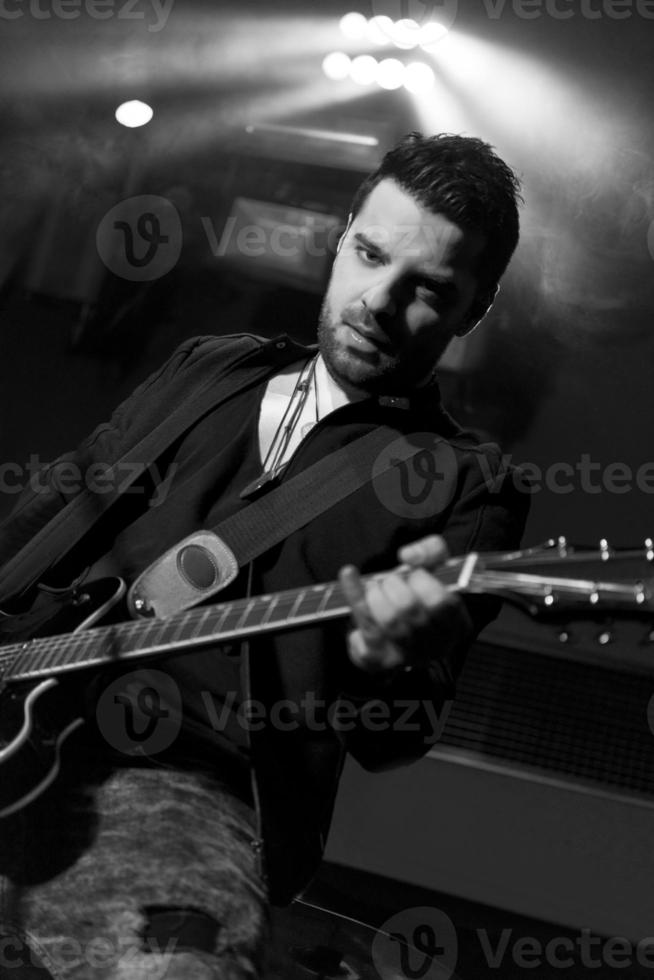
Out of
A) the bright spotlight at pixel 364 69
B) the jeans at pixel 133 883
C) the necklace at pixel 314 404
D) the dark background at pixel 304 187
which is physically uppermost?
the bright spotlight at pixel 364 69

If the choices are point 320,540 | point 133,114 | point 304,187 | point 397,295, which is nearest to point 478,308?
point 397,295

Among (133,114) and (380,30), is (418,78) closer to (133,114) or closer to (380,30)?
(380,30)

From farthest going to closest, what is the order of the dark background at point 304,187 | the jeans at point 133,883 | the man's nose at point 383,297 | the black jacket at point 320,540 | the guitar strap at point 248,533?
the dark background at point 304,187 < the man's nose at point 383,297 < the guitar strap at point 248,533 < the black jacket at point 320,540 < the jeans at point 133,883

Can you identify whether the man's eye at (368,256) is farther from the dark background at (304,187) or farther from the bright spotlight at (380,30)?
the bright spotlight at (380,30)

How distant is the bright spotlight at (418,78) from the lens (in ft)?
10.4

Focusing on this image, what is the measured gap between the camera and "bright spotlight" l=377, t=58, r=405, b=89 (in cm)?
321

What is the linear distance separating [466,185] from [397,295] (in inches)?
8.5

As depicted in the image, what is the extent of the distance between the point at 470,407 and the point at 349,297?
1576mm

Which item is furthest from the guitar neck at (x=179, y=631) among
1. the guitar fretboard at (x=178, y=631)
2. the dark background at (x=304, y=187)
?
the dark background at (x=304, y=187)

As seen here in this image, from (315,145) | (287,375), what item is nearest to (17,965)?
(287,375)

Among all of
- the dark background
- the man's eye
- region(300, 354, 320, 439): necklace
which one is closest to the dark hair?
the man's eye

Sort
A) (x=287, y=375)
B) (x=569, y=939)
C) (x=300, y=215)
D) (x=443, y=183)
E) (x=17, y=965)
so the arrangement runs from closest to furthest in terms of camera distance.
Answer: (x=17, y=965) < (x=443, y=183) < (x=287, y=375) < (x=569, y=939) < (x=300, y=215)

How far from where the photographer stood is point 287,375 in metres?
1.77

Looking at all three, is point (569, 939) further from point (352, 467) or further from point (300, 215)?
point (300, 215)
